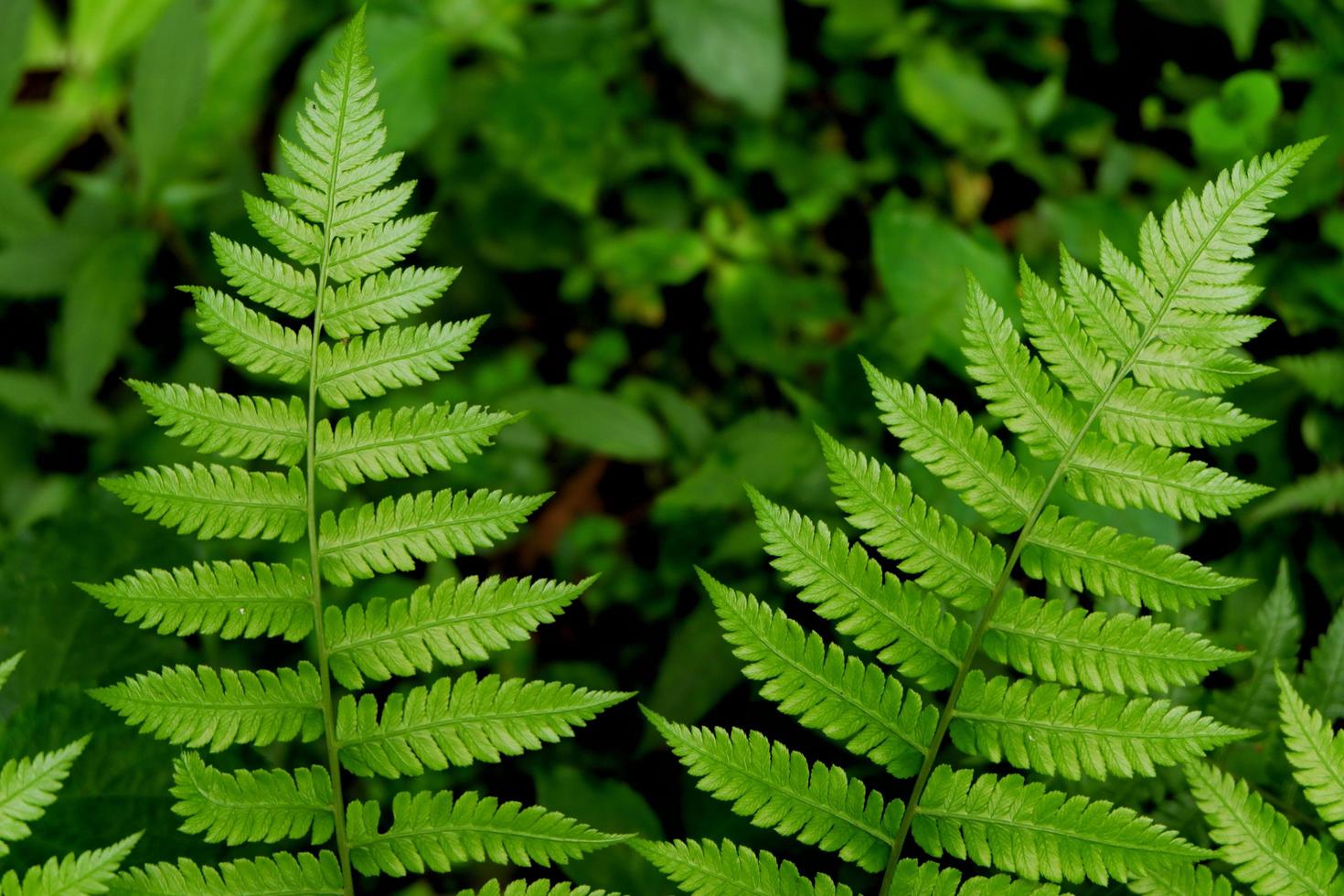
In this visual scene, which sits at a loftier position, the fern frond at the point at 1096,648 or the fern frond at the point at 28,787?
the fern frond at the point at 1096,648

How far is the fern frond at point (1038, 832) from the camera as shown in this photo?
0.98 meters

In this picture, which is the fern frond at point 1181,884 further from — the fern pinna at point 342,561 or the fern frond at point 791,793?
the fern pinna at point 342,561

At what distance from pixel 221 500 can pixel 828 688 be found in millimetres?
702

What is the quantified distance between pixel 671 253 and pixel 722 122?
0.53m

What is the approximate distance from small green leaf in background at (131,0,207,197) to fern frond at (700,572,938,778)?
1.86 meters

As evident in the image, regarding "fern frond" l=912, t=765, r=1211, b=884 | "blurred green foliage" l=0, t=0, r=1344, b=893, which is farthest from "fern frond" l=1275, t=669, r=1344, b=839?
"blurred green foliage" l=0, t=0, r=1344, b=893

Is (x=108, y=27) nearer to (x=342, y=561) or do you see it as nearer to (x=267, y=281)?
(x=267, y=281)

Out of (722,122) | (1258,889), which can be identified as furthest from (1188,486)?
(722,122)

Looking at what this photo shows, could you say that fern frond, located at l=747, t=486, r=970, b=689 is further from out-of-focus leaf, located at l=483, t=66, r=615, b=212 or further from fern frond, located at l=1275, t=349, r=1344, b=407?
out-of-focus leaf, located at l=483, t=66, r=615, b=212

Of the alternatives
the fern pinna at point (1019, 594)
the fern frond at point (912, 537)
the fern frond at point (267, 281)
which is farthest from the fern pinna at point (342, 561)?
the fern frond at point (912, 537)

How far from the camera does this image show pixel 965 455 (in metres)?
1.06

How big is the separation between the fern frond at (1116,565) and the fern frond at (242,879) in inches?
33.8

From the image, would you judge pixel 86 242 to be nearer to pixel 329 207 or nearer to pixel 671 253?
pixel 671 253

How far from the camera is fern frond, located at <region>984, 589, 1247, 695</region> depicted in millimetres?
999
